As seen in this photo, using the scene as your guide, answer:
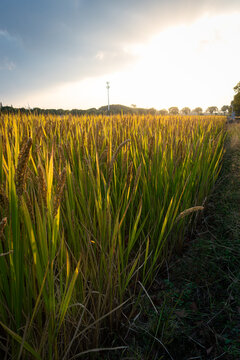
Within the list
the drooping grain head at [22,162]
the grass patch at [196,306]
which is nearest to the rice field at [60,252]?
the drooping grain head at [22,162]

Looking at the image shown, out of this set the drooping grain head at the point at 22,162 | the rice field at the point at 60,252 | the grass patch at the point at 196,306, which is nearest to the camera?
the drooping grain head at the point at 22,162

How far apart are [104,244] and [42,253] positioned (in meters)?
0.32

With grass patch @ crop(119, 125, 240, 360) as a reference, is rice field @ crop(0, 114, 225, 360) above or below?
above

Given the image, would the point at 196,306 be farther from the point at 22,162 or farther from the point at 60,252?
the point at 22,162

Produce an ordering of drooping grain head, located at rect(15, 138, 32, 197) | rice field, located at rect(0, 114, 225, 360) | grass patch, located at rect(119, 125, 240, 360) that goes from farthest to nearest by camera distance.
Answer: grass patch, located at rect(119, 125, 240, 360)
rice field, located at rect(0, 114, 225, 360)
drooping grain head, located at rect(15, 138, 32, 197)

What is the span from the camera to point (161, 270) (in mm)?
1524

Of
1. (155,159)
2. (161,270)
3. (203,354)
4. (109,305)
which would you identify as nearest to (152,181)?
(155,159)

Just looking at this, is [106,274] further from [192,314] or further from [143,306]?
[192,314]

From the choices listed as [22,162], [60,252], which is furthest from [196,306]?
[22,162]

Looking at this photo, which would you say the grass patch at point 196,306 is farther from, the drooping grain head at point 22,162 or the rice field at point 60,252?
the drooping grain head at point 22,162

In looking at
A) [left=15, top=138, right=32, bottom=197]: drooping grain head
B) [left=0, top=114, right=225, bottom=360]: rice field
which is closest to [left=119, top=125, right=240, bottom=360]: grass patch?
[left=0, top=114, right=225, bottom=360]: rice field

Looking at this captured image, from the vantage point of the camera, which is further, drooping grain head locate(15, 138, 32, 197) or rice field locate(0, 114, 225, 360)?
rice field locate(0, 114, 225, 360)

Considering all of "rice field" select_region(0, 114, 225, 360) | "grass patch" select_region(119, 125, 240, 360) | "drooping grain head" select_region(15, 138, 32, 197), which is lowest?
"grass patch" select_region(119, 125, 240, 360)

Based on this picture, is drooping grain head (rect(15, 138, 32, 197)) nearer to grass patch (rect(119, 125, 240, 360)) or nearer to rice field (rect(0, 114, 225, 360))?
rice field (rect(0, 114, 225, 360))
